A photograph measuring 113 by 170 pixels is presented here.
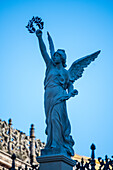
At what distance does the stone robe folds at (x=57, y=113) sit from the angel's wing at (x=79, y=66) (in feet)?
1.55

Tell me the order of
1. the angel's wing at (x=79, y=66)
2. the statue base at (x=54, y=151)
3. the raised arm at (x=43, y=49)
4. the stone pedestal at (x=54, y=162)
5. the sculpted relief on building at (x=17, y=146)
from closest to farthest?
1. the stone pedestal at (x=54, y=162)
2. the statue base at (x=54, y=151)
3. the raised arm at (x=43, y=49)
4. the angel's wing at (x=79, y=66)
5. the sculpted relief on building at (x=17, y=146)

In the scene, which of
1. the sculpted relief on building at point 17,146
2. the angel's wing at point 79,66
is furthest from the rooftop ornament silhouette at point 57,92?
the sculpted relief on building at point 17,146

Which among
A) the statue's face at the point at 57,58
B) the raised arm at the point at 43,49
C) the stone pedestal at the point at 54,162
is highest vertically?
the raised arm at the point at 43,49

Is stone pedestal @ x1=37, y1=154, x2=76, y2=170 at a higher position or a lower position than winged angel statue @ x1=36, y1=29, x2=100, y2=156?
lower

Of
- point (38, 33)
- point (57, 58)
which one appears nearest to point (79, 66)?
point (57, 58)

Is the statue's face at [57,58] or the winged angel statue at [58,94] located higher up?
the statue's face at [57,58]

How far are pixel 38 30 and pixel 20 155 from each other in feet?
33.7

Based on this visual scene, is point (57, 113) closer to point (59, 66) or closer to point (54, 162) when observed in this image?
point (54, 162)

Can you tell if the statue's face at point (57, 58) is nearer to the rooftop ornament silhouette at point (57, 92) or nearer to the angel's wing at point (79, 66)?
the rooftop ornament silhouette at point (57, 92)

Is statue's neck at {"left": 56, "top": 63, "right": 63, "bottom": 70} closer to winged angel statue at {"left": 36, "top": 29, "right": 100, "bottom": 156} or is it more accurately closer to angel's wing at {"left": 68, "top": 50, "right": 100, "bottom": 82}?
winged angel statue at {"left": 36, "top": 29, "right": 100, "bottom": 156}

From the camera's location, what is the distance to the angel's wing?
12734 mm

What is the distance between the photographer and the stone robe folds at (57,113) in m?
11.6

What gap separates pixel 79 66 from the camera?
12891 millimetres

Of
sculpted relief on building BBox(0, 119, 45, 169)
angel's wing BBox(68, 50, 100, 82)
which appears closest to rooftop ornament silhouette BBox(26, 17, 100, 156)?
angel's wing BBox(68, 50, 100, 82)
